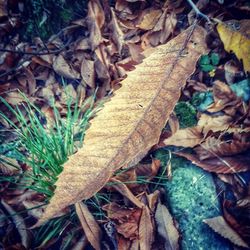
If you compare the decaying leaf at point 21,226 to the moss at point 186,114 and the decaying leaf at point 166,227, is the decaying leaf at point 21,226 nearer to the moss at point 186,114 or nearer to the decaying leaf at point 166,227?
the decaying leaf at point 166,227

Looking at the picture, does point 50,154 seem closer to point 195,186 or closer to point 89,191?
point 195,186

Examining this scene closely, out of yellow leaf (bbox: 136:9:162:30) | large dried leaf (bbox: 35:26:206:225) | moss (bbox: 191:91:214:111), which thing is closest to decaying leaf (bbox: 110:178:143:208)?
moss (bbox: 191:91:214:111)

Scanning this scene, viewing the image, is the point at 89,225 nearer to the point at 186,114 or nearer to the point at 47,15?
the point at 186,114

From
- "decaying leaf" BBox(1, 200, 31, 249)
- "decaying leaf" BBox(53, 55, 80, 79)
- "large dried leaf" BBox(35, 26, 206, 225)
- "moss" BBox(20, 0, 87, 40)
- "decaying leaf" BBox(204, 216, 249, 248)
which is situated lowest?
"decaying leaf" BBox(204, 216, 249, 248)

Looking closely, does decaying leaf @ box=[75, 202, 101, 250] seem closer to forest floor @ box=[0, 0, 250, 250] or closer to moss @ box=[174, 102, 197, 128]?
forest floor @ box=[0, 0, 250, 250]

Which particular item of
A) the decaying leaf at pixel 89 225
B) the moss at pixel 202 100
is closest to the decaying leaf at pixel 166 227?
the decaying leaf at pixel 89 225

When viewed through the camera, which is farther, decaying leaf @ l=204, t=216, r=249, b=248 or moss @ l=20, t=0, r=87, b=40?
moss @ l=20, t=0, r=87, b=40
